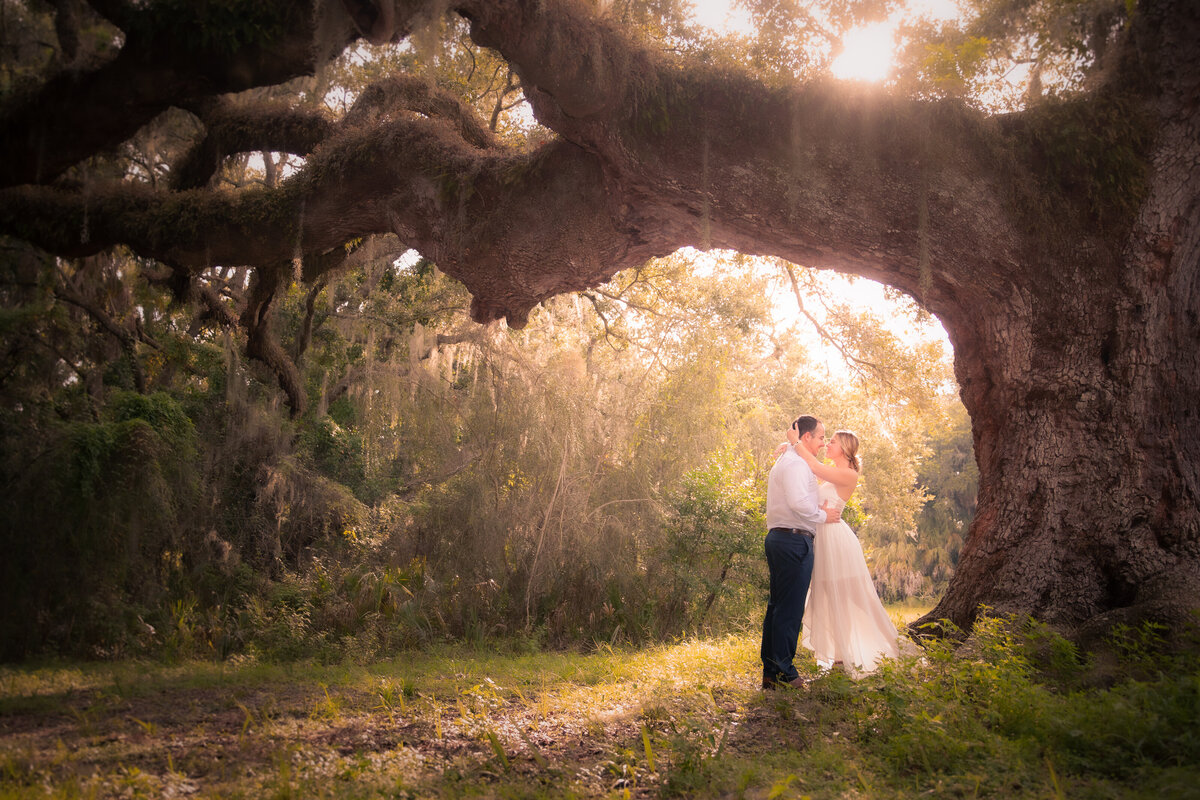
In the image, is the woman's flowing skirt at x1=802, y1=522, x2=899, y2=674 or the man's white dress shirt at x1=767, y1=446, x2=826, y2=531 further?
the woman's flowing skirt at x1=802, y1=522, x2=899, y2=674

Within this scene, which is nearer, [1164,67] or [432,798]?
[432,798]

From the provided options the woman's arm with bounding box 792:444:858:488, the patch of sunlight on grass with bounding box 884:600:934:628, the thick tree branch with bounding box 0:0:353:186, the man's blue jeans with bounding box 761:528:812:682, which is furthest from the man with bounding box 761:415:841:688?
the thick tree branch with bounding box 0:0:353:186

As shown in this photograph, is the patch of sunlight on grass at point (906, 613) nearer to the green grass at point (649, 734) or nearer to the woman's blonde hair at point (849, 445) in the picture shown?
the woman's blonde hair at point (849, 445)

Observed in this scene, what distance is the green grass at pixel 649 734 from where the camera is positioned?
327cm

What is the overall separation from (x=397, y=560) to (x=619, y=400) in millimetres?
3974

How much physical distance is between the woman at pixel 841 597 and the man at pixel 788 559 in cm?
32

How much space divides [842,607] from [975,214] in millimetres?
3243

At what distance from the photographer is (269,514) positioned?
39.1ft

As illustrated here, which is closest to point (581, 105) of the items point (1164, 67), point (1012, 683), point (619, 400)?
point (1164, 67)

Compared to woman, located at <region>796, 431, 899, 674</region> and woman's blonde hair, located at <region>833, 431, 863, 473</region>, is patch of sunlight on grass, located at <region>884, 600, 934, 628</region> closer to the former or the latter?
woman, located at <region>796, 431, 899, 674</region>

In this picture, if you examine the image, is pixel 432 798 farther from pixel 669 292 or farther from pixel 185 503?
pixel 669 292

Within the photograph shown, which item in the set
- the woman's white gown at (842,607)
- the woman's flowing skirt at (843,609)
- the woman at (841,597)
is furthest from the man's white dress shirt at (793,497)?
the woman's flowing skirt at (843,609)

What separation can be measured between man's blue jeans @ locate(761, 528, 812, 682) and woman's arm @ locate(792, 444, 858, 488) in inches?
26.6

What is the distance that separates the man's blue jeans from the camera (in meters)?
5.23
